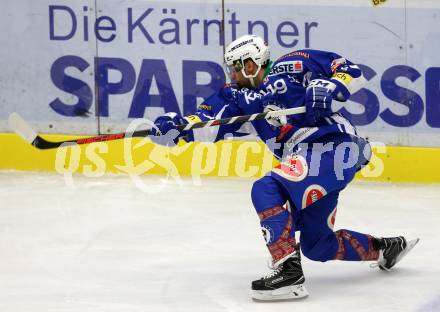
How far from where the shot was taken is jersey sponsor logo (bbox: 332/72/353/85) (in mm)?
4012

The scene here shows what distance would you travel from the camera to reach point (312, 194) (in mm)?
3957

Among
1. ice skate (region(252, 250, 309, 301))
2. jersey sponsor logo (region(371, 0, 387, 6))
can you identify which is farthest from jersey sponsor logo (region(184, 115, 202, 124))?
jersey sponsor logo (region(371, 0, 387, 6))

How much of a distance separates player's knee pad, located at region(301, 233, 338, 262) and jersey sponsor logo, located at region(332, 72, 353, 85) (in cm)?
57

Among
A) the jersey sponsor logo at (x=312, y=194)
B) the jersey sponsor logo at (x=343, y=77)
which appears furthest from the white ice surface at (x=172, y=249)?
the jersey sponsor logo at (x=343, y=77)

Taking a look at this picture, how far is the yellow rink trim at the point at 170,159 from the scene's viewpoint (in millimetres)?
6457

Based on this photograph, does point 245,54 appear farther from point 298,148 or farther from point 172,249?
point 172,249

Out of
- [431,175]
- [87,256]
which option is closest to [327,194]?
[87,256]

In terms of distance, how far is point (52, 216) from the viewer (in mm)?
5543

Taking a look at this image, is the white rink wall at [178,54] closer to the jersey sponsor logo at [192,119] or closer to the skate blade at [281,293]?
the jersey sponsor logo at [192,119]

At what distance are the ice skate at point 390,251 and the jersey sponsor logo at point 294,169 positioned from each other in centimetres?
56

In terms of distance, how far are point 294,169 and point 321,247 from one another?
375 millimetres

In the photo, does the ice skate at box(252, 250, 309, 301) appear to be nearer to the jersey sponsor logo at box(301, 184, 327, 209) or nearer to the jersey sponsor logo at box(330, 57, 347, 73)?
the jersey sponsor logo at box(301, 184, 327, 209)

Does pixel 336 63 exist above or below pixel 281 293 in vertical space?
above

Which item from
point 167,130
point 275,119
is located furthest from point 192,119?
point 275,119
